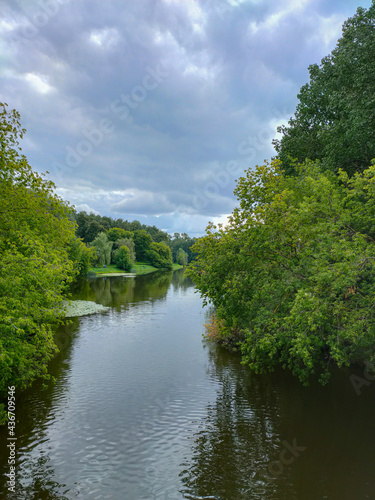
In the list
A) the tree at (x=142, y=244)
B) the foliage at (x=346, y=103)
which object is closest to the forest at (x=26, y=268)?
the foliage at (x=346, y=103)

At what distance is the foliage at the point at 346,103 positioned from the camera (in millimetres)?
19047

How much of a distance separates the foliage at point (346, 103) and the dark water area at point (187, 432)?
1442cm

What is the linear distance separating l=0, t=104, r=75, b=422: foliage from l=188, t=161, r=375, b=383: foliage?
313 inches

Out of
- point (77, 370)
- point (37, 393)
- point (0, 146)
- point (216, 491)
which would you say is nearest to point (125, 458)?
point (216, 491)

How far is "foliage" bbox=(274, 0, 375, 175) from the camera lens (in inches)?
750

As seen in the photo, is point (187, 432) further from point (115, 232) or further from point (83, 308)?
point (115, 232)

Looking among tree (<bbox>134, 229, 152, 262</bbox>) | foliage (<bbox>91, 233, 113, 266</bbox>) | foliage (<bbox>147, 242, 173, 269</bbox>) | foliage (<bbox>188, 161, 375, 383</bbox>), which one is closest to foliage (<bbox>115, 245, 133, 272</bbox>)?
foliage (<bbox>91, 233, 113, 266</bbox>)

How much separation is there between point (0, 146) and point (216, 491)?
18041mm

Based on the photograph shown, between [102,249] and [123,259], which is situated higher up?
[102,249]

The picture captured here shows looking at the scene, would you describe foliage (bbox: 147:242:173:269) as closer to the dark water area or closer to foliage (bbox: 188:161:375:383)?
the dark water area

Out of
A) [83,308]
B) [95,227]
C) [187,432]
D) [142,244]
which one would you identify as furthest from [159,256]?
[187,432]

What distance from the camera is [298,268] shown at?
612 inches

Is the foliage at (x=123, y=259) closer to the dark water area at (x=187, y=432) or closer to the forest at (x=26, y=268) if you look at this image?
the dark water area at (x=187, y=432)

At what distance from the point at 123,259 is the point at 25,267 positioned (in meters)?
101
